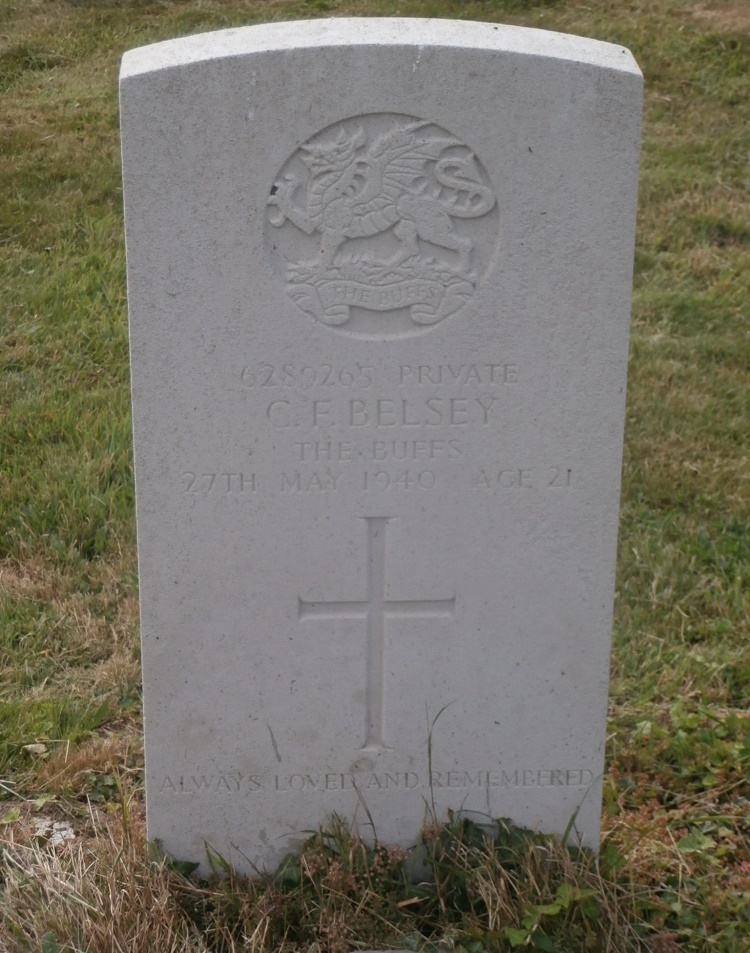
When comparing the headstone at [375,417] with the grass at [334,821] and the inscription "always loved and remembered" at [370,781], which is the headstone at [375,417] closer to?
the inscription "always loved and remembered" at [370,781]

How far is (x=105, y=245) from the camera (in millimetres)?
6516

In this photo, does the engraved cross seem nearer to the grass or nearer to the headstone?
the headstone

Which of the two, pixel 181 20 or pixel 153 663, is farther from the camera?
pixel 181 20

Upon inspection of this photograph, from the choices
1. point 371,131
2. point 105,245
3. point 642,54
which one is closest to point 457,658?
point 371,131

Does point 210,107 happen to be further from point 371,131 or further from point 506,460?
point 506,460

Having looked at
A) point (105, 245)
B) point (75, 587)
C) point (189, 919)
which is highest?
point (105, 245)

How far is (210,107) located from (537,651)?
4.57 ft

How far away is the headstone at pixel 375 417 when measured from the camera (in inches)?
98.0

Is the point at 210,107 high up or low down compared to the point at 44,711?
up

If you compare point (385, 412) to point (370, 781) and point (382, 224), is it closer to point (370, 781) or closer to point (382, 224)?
point (382, 224)

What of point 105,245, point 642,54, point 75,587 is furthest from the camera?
point 642,54

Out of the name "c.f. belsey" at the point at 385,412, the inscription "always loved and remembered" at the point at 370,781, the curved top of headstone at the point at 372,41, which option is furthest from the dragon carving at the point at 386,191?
the inscription "always loved and remembered" at the point at 370,781

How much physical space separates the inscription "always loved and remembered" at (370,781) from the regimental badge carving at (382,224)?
1.07 metres

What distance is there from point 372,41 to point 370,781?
1.65 meters
